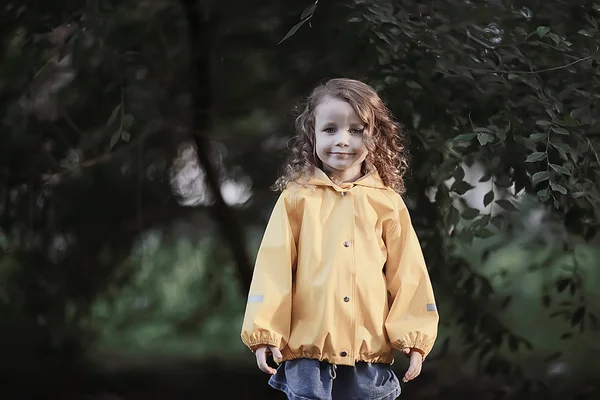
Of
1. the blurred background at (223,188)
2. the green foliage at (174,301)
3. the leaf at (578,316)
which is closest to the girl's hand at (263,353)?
the blurred background at (223,188)

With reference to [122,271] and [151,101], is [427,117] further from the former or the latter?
[122,271]

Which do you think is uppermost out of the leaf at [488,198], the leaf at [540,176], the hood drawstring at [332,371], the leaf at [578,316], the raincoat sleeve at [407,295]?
the raincoat sleeve at [407,295]

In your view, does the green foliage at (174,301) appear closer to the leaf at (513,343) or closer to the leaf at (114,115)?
the leaf at (114,115)

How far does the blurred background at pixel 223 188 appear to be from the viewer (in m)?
3.68

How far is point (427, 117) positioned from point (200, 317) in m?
1.88

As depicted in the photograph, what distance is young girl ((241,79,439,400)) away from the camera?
223 cm

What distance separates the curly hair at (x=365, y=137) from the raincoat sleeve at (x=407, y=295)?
0.42 ft

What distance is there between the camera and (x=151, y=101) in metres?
4.48

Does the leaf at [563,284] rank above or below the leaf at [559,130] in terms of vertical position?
below

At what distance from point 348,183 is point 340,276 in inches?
9.0

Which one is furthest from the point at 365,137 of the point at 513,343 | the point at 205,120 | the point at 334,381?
the point at 205,120

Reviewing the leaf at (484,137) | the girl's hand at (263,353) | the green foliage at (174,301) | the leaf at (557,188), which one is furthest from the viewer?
the green foliage at (174,301)

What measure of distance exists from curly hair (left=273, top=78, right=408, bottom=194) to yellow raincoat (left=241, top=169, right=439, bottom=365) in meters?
0.05

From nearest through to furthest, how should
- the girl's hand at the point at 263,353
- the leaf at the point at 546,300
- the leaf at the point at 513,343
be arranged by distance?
the girl's hand at the point at 263,353 < the leaf at the point at 513,343 < the leaf at the point at 546,300
